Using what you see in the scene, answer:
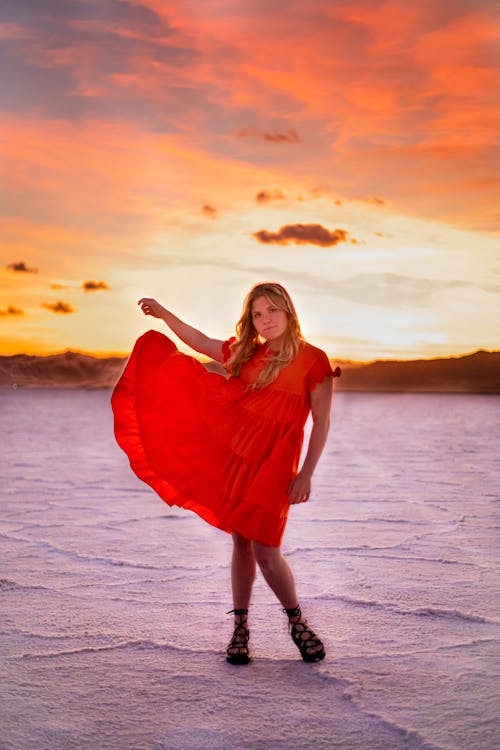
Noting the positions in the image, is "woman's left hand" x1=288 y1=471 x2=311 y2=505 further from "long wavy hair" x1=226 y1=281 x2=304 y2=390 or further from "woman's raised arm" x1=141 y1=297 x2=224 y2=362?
"woman's raised arm" x1=141 y1=297 x2=224 y2=362

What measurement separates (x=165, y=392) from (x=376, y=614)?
4.29ft

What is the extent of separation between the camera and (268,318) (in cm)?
299

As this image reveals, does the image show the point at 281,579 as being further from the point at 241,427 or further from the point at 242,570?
the point at 241,427

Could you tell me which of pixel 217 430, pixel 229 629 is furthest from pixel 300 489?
pixel 229 629

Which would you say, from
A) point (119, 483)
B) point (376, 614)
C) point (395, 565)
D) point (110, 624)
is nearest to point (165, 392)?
point (110, 624)

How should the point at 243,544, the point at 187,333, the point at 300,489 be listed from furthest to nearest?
1. the point at 187,333
2. the point at 243,544
3. the point at 300,489

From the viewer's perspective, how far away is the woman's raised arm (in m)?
3.22

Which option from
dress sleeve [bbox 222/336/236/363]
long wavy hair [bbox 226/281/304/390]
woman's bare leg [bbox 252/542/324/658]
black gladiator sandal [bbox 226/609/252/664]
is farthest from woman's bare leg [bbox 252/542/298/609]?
dress sleeve [bbox 222/336/236/363]

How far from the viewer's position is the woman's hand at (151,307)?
328 cm

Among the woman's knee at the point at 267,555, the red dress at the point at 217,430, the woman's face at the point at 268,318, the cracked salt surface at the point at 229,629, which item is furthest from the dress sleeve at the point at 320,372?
the cracked salt surface at the point at 229,629

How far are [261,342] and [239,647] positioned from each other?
1103mm

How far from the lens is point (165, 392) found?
10.6 feet

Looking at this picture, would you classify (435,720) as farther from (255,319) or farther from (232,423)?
(255,319)

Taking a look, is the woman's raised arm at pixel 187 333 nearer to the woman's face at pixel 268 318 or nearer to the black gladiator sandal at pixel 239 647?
the woman's face at pixel 268 318
